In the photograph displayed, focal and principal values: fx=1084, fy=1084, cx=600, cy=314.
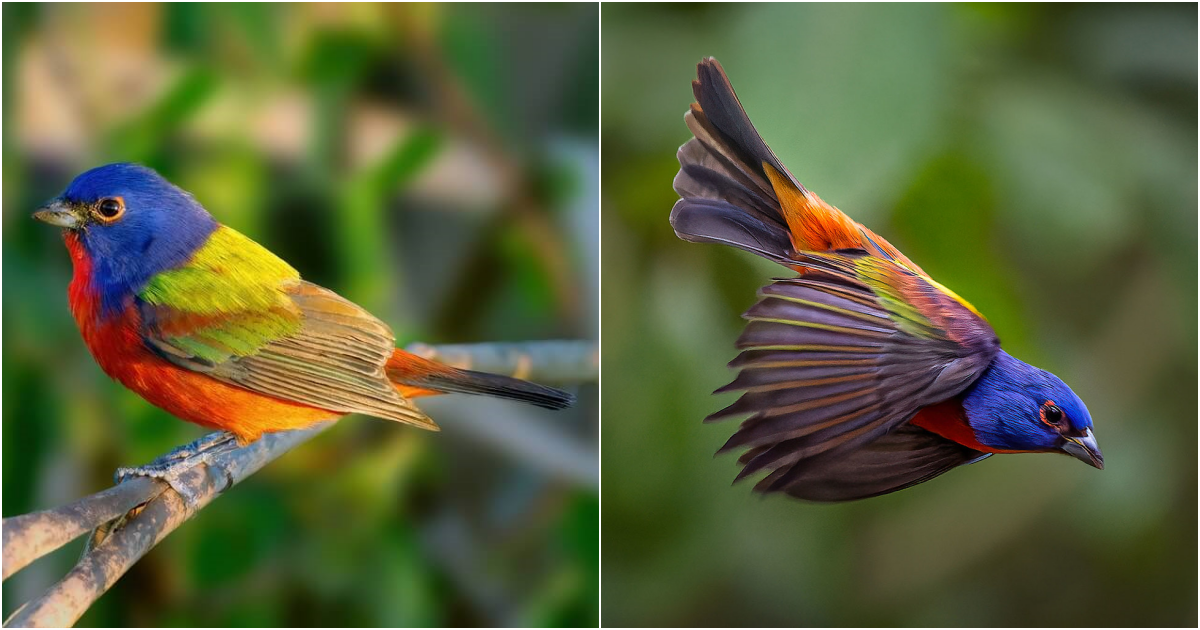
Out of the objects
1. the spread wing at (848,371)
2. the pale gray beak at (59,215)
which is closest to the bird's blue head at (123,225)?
the pale gray beak at (59,215)

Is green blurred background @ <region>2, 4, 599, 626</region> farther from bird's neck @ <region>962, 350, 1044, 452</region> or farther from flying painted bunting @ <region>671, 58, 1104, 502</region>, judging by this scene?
bird's neck @ <region>962, 350, 1044, 452</region>

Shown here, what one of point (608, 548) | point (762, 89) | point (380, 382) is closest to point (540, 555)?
point (608, 548)

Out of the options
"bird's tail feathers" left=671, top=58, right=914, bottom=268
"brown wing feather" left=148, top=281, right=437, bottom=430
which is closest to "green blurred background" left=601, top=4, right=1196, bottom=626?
"bird's tail feathers" left=671, top=58, right=914, bottom=268

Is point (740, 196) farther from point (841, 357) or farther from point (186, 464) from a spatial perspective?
point (186, 464)

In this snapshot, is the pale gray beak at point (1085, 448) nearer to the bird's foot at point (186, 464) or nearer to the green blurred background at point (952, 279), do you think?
the green blurred background at point (952, 279)

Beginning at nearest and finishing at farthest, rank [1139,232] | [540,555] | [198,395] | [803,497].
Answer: [803,497] → [198,395] → [1139,232] → [540,555]

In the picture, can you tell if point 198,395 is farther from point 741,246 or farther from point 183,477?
point 741,246
